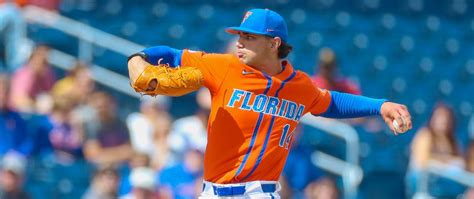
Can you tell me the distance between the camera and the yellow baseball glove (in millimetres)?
5730

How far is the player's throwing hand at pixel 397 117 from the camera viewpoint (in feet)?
19.6

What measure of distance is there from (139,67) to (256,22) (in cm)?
70

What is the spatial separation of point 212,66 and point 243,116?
1.02ft

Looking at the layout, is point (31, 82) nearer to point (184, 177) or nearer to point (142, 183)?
point (142, 183)

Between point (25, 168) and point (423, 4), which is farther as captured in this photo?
point (423, 4)

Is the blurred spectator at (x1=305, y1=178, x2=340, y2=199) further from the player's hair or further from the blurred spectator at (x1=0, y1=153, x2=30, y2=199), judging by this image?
the player's hair

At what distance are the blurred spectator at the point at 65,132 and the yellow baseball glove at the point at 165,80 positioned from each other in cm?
411

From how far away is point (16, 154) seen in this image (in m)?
9.62

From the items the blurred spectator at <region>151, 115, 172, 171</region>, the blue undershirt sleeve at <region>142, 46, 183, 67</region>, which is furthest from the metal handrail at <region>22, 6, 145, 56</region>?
the blue undershirt sleeve at <region>142, 46, 183, 67</region>

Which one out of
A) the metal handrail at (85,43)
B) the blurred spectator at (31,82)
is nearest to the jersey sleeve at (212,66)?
the blurred spectator at (31,82)

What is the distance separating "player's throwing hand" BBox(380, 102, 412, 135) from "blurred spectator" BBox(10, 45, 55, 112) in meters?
4.66

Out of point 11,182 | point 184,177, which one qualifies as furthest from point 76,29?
point 184,177

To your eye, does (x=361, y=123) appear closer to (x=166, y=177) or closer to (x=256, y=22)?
(x=166, y=177)

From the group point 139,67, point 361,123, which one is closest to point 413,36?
point 361,123
